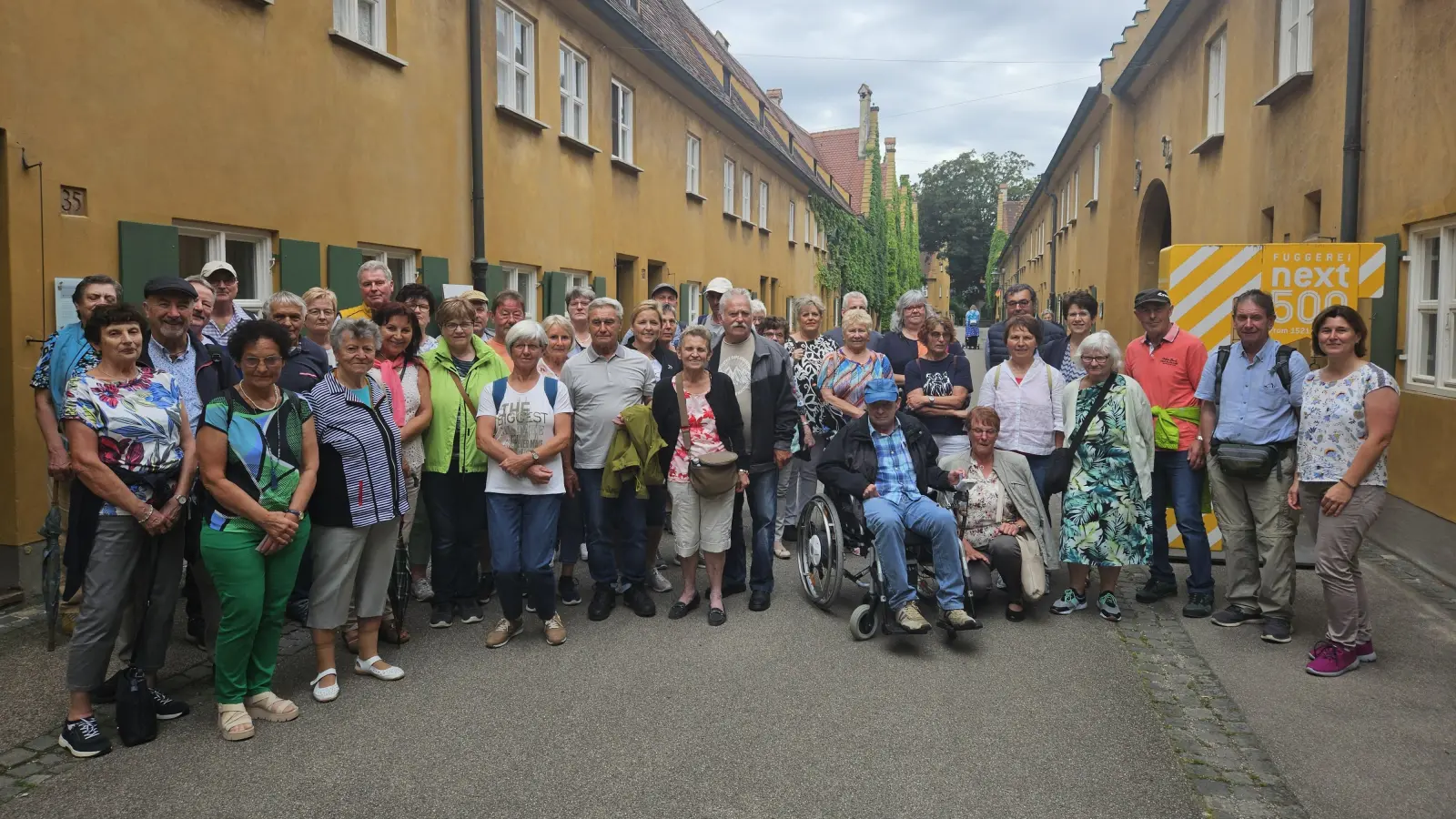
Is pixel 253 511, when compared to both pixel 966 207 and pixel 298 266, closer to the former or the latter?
pixel 298 266

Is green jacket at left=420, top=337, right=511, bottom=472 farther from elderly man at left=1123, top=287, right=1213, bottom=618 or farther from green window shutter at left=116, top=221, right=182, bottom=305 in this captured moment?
→ elderly man at left=1123, top=287, right=1213, bottom=618

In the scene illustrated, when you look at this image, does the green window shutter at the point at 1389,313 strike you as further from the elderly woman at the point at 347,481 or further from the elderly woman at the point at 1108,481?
the elderly woman at the point at 347,481

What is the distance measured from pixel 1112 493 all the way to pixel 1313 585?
1897mm

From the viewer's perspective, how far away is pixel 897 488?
6.07 meters

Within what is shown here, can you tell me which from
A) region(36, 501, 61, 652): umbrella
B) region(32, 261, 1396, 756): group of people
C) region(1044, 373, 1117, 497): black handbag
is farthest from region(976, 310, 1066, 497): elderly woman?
region(36, 501, 61, 652): umbrella

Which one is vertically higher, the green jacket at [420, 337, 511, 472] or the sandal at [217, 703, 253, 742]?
the green jacket at [420, 337, 511, 472]

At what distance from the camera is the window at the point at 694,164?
63.4 ft

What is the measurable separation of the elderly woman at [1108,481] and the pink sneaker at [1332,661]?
3.62 feet

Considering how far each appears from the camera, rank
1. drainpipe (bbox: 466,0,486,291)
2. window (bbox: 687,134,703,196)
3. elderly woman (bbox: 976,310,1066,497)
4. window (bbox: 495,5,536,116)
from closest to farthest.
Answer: elderly woman (bbox: 976,310,1066,497), drainpipe (bbox: 466,0,486,291), window (bbox: 495,5,536,116), window (bbox: 687,134,703,196)

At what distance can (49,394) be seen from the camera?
514cm

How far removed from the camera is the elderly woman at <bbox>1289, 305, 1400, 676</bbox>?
505 cm

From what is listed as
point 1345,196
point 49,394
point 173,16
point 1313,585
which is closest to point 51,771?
point 49,394

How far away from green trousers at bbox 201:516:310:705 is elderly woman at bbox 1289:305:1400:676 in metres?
4.92

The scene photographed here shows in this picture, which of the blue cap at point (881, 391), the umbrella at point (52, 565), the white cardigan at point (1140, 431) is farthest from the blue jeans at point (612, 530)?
the white cardigan at point (1140, 431)
